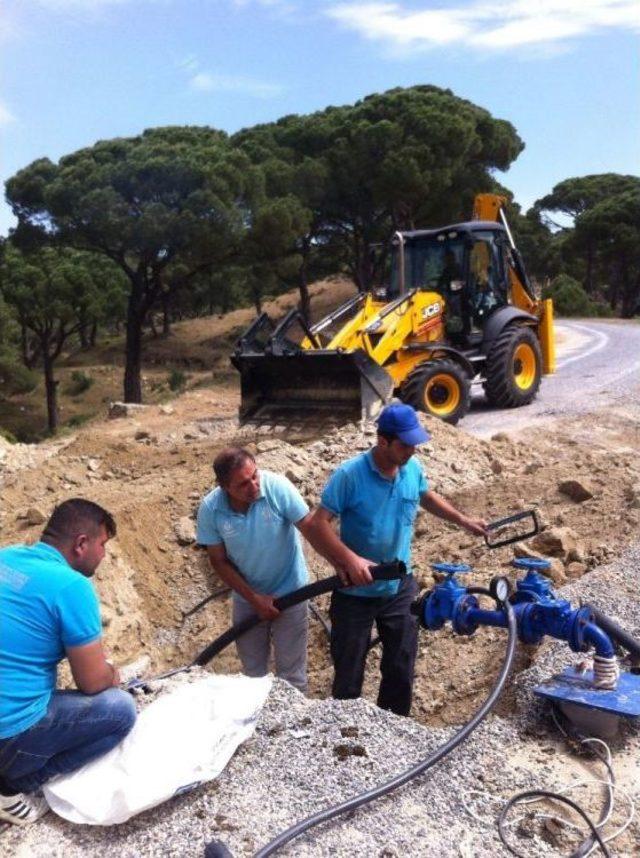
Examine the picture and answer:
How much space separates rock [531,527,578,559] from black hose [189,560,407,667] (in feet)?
8.60

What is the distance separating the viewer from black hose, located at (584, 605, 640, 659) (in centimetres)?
383

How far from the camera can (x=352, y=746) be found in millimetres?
3445

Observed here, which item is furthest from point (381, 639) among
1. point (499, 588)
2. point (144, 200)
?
point (144, 200)

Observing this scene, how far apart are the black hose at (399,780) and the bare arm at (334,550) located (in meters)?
0.67

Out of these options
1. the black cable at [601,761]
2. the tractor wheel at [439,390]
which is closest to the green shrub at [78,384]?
the tractor wheel at [439,390]

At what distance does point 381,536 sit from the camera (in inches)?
169

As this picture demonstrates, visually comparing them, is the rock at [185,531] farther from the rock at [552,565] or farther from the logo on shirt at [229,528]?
the logo on shirt at [229,528]

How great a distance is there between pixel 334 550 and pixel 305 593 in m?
0.36

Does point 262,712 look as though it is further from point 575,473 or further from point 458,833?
point 575,473

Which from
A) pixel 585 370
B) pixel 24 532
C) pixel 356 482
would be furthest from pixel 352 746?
pixel 585 370

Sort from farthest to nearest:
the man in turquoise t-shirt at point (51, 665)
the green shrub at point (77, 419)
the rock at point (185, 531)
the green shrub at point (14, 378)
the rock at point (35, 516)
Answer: the green shrub at point (14, 378), the green shrub at point (77, 419), the rock at point (35, 516), the rock at point (185, 531), the man in turquoise t-shirt at point (51, 665)

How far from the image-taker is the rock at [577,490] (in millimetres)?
7598

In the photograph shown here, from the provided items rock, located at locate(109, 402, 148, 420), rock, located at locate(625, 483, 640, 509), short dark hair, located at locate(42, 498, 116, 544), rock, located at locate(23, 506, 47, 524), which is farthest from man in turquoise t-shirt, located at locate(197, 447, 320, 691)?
rock, located at locate(109, 402, 148, 420)

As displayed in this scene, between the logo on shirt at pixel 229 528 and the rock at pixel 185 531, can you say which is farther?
the rock at pixel 185 531
